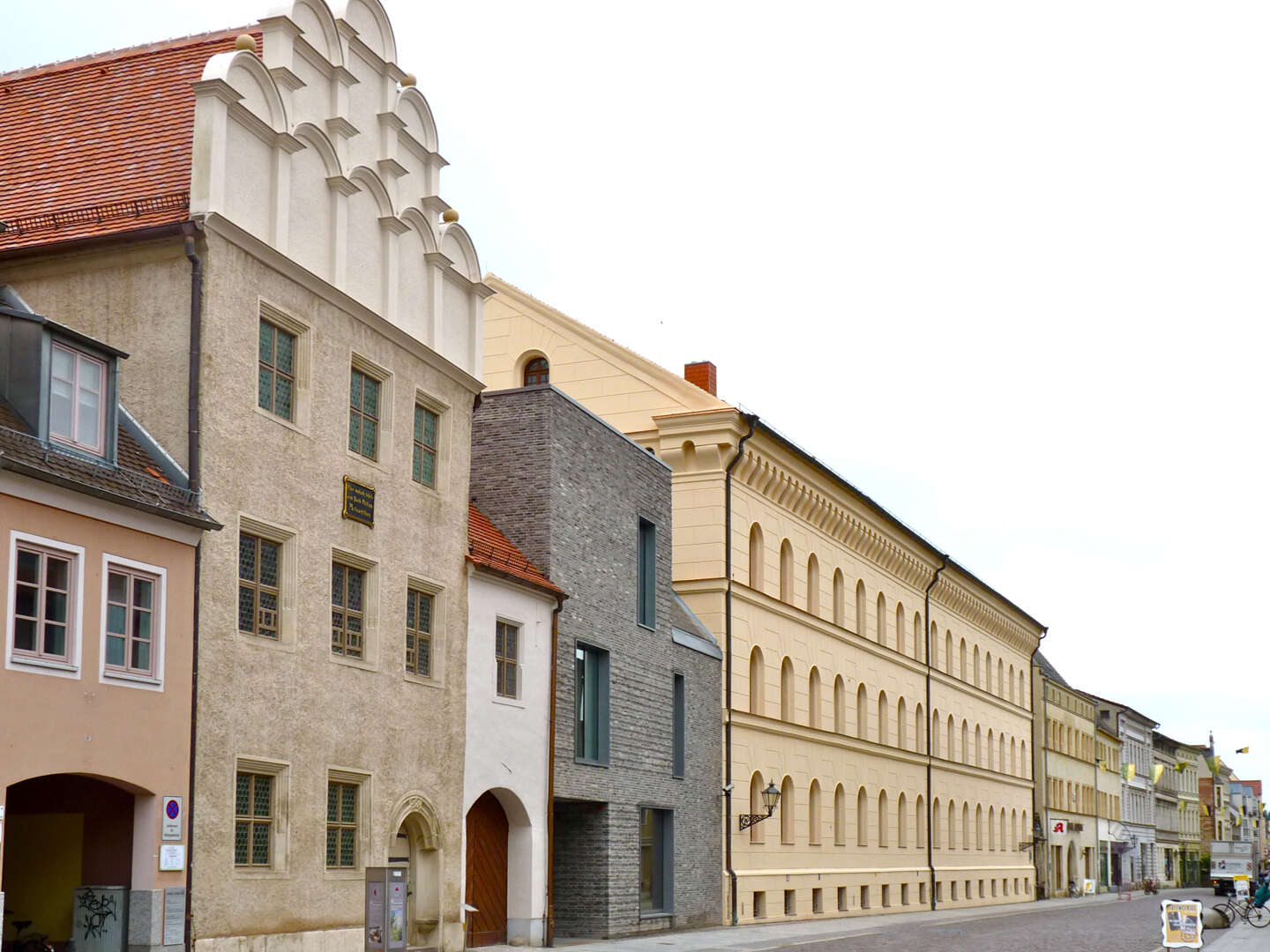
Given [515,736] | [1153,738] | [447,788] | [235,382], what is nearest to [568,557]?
[515,736]

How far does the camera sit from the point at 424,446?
2531cm

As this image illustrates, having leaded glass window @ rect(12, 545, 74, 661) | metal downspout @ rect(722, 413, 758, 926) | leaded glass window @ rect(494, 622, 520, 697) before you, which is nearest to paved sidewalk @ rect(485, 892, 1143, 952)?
metal downspout @ rect(722, 413, 758, 926)

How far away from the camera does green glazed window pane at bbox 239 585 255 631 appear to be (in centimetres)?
2039

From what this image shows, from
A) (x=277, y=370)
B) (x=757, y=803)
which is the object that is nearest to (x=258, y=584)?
(x=277, y=370)

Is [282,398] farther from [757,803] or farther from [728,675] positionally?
[757,803]

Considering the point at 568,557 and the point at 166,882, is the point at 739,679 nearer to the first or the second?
A: the point at 568,557

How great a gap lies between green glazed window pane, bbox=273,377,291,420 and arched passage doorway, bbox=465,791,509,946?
25.8ft

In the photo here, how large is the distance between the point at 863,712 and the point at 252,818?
3179 cm

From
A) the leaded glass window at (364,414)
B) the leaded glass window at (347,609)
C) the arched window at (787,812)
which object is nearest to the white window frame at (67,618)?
the leaded glass window at (347,609)

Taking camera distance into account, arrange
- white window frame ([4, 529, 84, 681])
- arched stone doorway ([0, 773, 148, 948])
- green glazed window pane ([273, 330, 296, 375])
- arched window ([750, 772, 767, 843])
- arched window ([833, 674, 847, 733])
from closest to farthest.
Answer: white window frame ([4, 529, 84, 681])
arched stone doorway ([0, 773, 148, 948])
green glazed window pane ([273, 330, 296, 375])
arched window ([750, 772, 767, 843])
arched window ([833, 674, 847, 733])

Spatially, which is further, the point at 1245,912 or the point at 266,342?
the point at 1245,912

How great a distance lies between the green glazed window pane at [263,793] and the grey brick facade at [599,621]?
27.0 feet

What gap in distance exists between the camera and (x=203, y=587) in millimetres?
19422

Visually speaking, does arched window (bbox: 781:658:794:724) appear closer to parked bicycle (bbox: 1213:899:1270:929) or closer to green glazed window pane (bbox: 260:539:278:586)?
parked bicycle (bbox: 1213:899:1270:929)
